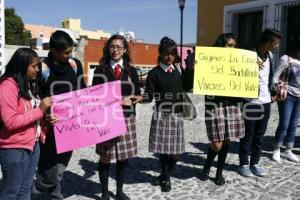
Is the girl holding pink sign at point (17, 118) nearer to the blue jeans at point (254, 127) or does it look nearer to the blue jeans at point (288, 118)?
the blue jeans at point (254, 127)

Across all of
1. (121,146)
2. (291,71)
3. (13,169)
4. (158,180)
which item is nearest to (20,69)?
(13,169)

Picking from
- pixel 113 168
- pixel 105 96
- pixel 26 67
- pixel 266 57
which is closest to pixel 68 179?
pixel 113 168

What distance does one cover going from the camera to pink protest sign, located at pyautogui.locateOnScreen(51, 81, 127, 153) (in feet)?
10.9

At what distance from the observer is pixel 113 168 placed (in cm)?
511

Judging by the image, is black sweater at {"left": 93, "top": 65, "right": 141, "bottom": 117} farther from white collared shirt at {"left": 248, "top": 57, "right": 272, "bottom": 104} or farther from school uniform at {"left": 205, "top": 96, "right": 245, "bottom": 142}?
white collared shirt at {"left": 248, "top": 57, "right": 272, "bottom": 104}

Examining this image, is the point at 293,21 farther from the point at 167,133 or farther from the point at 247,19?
the point at 167,133

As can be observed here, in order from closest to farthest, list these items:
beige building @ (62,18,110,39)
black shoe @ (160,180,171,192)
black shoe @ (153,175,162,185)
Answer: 1. black shoe @ (160,180,171,192)
2. black shoe @ (153,175,162,185)
3. beige building @ (62,18,110,39)

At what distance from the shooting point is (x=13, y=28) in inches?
2047

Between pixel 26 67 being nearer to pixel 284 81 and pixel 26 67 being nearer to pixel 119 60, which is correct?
pixel 119 60

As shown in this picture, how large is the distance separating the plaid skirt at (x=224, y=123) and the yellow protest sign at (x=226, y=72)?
21 cm

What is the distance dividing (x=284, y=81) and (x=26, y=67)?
359 cm

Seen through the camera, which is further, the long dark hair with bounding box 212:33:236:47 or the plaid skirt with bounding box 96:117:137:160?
the long dark hair with bounding box 212:33:236:47

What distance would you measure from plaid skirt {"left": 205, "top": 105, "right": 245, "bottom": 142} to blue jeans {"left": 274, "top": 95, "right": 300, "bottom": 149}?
120cm

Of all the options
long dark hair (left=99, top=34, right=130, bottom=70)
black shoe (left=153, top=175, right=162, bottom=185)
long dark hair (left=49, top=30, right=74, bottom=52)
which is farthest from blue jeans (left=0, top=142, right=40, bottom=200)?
black shoe (left=153, top=175, right=162, bottom=185)
